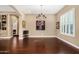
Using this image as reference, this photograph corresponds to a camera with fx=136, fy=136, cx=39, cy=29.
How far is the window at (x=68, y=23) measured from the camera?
10.6 ft

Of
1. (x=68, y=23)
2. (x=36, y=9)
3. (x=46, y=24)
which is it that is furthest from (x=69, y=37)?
(x=36, y=9)

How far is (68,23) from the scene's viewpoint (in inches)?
131

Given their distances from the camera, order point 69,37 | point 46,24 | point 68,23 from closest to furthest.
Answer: point 68,23
point 69,37
point 46,24

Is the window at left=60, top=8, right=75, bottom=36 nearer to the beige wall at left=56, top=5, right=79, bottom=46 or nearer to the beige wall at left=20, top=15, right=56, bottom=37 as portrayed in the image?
the beige wall at left=56, top=5, right=79, bottom=46

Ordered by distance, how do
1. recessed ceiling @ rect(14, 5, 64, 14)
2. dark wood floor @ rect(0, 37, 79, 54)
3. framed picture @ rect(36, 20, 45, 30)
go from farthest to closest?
1. framed picture @ rect(36, 20, 45, 30)
2. dark wood floor @ rect(0, 37, 79, 54)
3. recessed ceiling @ rect(14, 5, 64, 14)

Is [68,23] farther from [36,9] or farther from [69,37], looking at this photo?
[36,9]

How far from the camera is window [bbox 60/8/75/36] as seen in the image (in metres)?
3.24

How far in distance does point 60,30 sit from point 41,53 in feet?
2.97

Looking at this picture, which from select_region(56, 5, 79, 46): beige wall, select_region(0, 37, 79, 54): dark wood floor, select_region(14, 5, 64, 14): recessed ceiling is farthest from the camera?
select_region(0, 37, 79, 54): dark wood floor

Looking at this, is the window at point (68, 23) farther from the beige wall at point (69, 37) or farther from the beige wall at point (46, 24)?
the beige wall at point (46, 24)

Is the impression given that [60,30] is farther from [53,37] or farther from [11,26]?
[11,26]

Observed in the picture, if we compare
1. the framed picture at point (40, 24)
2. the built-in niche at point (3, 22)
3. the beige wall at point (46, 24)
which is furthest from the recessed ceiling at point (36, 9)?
the built-in niche at point (3, 22)

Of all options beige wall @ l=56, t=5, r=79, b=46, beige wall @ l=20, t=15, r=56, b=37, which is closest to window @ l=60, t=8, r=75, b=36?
beige wall @ l=56, t=5, r=79, b=46

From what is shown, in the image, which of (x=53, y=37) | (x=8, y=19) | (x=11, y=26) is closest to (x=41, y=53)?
(x=53, y=37)
